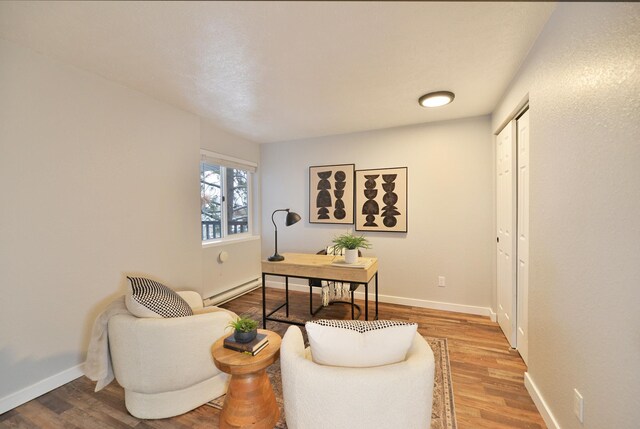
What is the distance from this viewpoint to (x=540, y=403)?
159cm

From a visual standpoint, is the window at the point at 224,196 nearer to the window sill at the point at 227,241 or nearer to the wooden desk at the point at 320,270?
the window sill at the point at 227,241

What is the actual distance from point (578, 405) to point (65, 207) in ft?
10.5

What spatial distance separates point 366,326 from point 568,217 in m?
1.10

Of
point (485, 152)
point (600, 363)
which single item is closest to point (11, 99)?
point (600, 363)

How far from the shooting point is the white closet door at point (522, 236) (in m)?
2.02

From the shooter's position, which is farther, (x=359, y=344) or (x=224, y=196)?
(x=224, y=196)

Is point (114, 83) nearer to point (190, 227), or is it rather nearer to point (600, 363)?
point (190, 227)

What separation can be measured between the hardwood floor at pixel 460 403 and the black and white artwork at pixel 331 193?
1.92 m

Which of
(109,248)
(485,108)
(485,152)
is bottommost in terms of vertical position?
(109,248)

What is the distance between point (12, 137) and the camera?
5.49 feet

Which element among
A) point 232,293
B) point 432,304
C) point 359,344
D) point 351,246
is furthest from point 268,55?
point 432,304

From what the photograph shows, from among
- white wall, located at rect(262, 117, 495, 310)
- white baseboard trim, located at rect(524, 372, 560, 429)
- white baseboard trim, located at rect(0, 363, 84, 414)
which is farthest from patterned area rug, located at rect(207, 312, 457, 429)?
white baseboard trim, located at rect(0, 363, 84, 414)

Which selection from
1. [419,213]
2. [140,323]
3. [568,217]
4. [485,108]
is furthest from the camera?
[419,213]

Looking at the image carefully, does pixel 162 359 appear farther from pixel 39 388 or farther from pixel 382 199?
pixel 382 199
